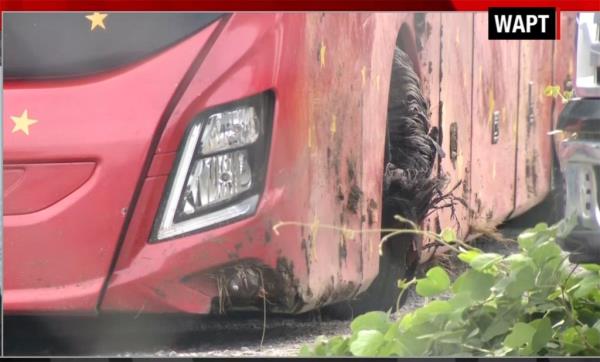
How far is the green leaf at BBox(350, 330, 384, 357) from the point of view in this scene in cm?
421

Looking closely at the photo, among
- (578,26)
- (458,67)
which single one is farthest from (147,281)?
(578,26)

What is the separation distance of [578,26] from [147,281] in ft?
5.24

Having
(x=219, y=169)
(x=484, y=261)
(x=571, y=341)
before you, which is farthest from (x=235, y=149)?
(x=571, y=341)

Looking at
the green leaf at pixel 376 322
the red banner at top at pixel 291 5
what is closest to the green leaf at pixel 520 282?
the green leaf at pixel 376 322

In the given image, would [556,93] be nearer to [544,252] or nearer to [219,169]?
[544,252]

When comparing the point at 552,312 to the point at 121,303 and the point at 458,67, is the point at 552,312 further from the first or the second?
the point at 121,303

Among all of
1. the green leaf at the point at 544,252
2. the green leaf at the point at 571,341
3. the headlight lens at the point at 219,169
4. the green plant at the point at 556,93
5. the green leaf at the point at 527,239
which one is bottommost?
the green leaf at the point at 571,341

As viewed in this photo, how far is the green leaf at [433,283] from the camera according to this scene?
4.23 meters

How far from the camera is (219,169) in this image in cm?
414

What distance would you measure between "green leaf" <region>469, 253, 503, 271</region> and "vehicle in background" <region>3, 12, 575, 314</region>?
0.13 m

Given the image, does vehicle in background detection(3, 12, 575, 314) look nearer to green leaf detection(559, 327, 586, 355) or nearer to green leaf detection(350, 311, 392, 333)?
green leaf detection(350, 311, 392, 333)

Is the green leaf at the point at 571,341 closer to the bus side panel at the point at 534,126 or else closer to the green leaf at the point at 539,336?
the green leaf at the point at 539,336

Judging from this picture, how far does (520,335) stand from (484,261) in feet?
0.86

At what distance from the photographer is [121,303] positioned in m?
4.20
